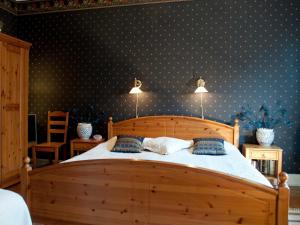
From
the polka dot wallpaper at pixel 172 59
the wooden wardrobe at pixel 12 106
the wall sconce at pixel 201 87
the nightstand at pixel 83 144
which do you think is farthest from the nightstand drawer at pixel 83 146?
the wall sconce at pixel 201 87

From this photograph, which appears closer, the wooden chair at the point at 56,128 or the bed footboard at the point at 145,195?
the bed footboard at the point at 145,195

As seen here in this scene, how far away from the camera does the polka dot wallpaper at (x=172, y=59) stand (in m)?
3.62

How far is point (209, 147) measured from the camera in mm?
3062

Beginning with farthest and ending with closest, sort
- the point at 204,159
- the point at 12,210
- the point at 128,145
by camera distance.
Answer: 1. the point at 128,145
2. the point at 204,159
3. the point at 12,210

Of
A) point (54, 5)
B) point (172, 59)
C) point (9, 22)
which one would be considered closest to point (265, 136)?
point (172, 59)

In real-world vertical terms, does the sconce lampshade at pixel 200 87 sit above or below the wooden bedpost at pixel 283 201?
above

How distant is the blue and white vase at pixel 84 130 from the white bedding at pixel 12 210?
2274 millimetres

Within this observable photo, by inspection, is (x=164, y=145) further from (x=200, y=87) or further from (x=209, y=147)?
(x=200, y=87)

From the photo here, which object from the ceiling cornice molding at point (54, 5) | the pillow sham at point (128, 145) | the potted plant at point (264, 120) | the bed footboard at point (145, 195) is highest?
the ceiling cornice molding at point (54, 5)

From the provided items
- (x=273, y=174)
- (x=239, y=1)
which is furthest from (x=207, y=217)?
(x=239, y=1)

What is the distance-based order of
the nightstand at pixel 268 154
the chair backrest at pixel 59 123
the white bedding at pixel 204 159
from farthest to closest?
the chair backrest at pixel 59 123
the nightstand at pixel 268 154
the white bedding at pixel 204 159

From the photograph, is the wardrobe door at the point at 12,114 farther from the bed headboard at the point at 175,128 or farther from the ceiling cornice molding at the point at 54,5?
the bed headboard at the point at 175,128

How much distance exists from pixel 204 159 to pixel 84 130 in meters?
2.07

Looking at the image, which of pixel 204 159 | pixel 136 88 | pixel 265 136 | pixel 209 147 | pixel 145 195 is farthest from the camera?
pixel 136 88
